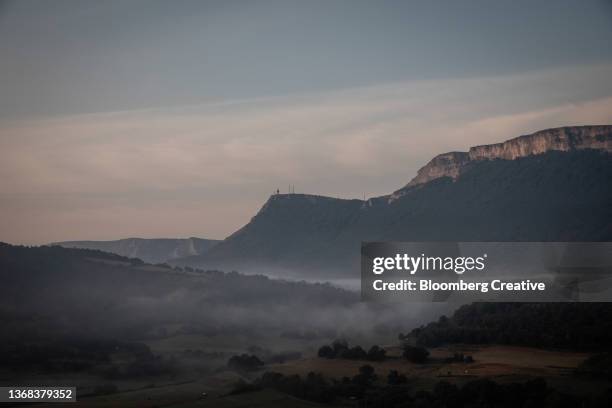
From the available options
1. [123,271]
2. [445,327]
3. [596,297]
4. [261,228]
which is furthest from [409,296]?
[261,228]

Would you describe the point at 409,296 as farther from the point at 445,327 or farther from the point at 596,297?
the point at 596,297

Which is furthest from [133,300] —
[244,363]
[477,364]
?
[477,364]

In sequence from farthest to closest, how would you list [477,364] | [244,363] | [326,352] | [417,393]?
[244,363]
[326,352]
[477,364]
[417,393]

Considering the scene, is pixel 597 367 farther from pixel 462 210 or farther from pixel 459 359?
pixel 462 210

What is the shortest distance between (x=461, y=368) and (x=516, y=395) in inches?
412

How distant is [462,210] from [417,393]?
3435 inches

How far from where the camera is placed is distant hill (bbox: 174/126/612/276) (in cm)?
12230

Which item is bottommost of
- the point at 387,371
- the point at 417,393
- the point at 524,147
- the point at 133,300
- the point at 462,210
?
the point at 417,393

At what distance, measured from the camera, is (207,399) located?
2344 inches

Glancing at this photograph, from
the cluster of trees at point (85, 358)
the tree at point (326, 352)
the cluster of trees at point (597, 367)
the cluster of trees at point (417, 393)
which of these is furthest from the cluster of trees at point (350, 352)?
the cluster of trees at point (597, 367)

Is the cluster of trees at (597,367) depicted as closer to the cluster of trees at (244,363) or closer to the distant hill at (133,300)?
the cluster of trees at (244,363)

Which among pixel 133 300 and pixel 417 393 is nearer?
pixel 417 393

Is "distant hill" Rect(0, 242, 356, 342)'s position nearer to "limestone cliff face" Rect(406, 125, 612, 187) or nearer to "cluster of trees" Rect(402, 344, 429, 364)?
"cluster of trees" Rect(402, 344, 429, 364)

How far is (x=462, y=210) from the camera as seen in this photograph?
14225 cm
